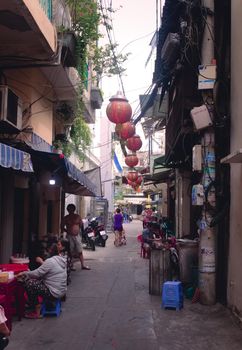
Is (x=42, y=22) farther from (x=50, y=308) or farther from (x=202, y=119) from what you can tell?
(x=50, y=308)

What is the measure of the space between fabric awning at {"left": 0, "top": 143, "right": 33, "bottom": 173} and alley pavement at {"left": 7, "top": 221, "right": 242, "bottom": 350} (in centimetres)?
236

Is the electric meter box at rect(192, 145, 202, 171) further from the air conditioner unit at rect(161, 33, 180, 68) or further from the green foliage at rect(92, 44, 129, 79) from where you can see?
the green foliage at rect(92, 44, 129, 79)

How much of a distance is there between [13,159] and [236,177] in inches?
138

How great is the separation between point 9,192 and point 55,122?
509 cm

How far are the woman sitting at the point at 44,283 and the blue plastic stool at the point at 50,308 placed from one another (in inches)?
3.9

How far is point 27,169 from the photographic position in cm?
722

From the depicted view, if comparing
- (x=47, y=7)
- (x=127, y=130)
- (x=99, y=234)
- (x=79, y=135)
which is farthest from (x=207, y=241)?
(x=99, y=234)

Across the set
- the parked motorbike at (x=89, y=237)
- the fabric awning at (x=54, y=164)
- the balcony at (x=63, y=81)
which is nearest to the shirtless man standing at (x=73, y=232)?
the fabric awning at (x=54, y=164)

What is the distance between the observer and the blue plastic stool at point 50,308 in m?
7.60

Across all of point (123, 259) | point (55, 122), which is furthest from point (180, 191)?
point (55, 122)

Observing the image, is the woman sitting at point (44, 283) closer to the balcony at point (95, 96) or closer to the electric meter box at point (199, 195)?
the electric meter box at point (199, 195)

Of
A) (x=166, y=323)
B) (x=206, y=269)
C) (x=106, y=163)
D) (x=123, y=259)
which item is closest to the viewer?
(x=166, y=323)

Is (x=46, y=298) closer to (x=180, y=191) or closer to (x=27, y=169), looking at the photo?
(x=27, y=169)

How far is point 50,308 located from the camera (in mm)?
7625
